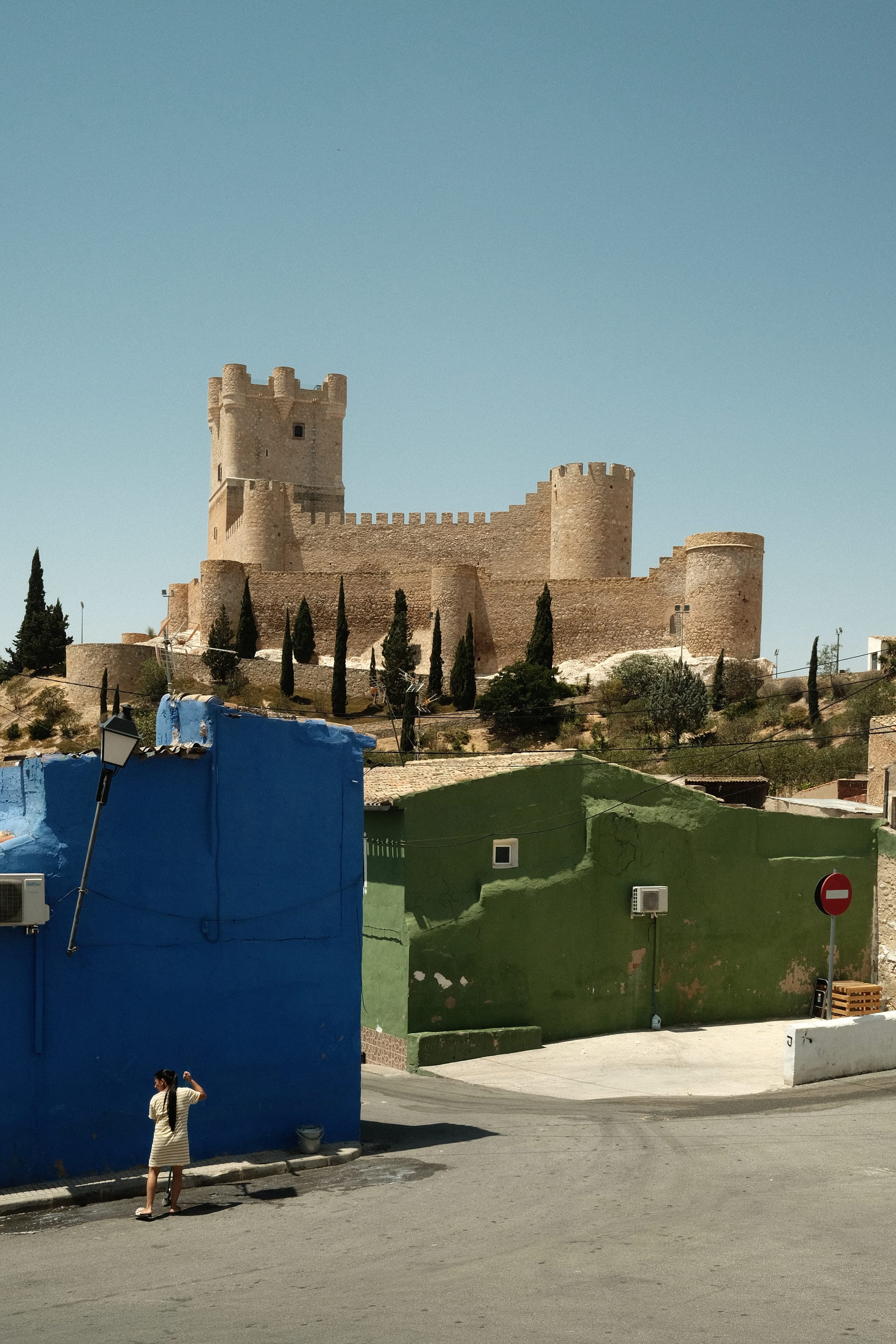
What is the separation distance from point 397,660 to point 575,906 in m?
39.7

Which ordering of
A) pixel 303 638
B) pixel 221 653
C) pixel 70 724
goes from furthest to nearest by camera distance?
pixel 303 638 → pixel 221 653 → pixel 70 724

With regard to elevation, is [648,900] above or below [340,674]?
below

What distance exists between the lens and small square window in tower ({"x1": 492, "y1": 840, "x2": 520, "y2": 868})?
628 inches

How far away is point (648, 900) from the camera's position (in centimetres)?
1656

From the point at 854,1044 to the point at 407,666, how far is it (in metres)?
43.8

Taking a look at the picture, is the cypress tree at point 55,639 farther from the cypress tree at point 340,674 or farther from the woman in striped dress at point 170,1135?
the woman in striped dress at point 170,1135

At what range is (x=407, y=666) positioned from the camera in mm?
56219

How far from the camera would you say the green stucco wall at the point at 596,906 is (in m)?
15.5

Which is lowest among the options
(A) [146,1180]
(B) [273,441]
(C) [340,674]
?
(A) [146,1180]

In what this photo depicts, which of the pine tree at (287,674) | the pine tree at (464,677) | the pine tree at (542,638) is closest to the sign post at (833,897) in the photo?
the pine tree at (464,677)

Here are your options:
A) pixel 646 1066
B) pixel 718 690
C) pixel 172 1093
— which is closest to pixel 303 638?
pixel 718 690

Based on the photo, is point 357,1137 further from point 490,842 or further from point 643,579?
point 643,579

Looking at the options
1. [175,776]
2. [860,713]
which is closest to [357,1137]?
[175,776]

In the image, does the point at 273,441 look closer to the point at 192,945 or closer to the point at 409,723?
the point at 409,723
